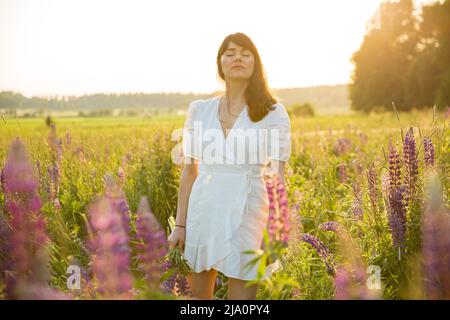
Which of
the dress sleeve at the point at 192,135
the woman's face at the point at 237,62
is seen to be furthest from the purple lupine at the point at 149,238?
the woman's face at the point at 237,62

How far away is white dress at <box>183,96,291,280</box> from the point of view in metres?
2.69

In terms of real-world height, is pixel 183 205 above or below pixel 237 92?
below

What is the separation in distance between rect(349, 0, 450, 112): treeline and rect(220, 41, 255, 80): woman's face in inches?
1217

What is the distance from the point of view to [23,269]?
2.01 meters

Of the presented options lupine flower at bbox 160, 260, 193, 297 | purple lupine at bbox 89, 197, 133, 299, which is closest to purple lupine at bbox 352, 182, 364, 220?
lupine flower at bbox 160, 260, 193, 297

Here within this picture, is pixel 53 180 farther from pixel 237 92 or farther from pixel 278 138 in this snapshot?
pixel 278 138

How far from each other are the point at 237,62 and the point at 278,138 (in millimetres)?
530

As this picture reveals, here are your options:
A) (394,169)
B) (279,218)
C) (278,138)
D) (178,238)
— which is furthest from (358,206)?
(279,218)

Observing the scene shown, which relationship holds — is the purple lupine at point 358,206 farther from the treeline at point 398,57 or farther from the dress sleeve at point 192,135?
the treeline at point 398,57

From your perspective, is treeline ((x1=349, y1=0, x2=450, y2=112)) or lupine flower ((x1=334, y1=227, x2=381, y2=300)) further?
treeline ((x1=349, y1=0, x2=450, y2=112))

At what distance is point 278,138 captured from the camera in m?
2.78

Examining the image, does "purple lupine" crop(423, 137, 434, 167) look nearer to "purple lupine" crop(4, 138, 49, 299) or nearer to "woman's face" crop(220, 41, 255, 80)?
"woman's face" crop(220, 41, 255, 80)
